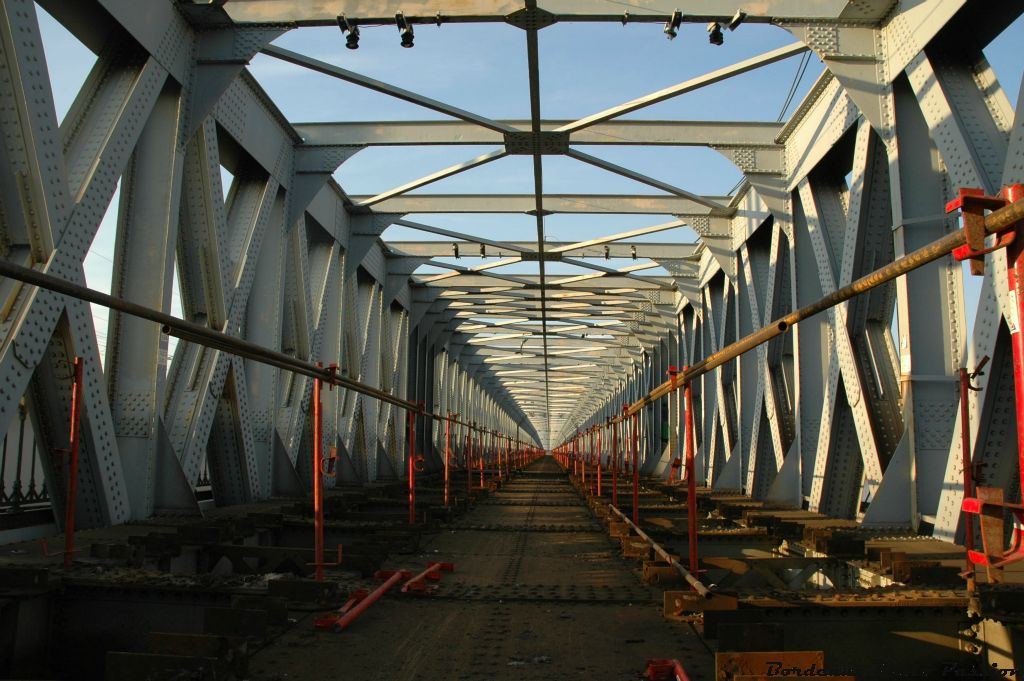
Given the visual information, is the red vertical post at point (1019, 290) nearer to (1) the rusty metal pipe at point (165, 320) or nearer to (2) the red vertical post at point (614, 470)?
(1) the rusty metal pipe at point (165, 320)

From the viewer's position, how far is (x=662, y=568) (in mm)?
7781

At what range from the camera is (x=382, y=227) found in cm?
2220

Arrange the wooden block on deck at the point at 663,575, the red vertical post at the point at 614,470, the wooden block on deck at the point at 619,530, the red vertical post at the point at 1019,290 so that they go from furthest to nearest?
the red vertical post at the point at 614,470, the wooden block on deck at the point at 619,530, the wooden block on deck at the point at 663,575, the red vertical post at the point at 1019,290

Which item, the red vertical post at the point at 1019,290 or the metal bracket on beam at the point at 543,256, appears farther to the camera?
the metal bracket on beam at the point at 543,256

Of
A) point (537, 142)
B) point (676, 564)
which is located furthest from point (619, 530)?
point (537, 142)

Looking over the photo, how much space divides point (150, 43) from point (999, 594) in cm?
1090

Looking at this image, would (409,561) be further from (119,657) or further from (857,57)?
(857,57)

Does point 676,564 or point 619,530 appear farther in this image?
point 619,530

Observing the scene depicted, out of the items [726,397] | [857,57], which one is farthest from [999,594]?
[726,397]

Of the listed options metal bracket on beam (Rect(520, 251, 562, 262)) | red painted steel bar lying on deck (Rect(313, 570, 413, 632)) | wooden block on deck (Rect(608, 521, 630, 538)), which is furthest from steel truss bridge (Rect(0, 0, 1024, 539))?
red painted steel bar lying on deck (Rect(313, 570, 413, 632))

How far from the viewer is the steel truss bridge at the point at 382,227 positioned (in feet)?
30.7

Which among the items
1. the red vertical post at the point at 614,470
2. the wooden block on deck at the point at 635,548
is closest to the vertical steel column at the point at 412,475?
the wooden block on deck at the point at 635,548

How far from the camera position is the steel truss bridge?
30.7 feet

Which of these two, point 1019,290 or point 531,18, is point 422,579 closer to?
point 1019,290
